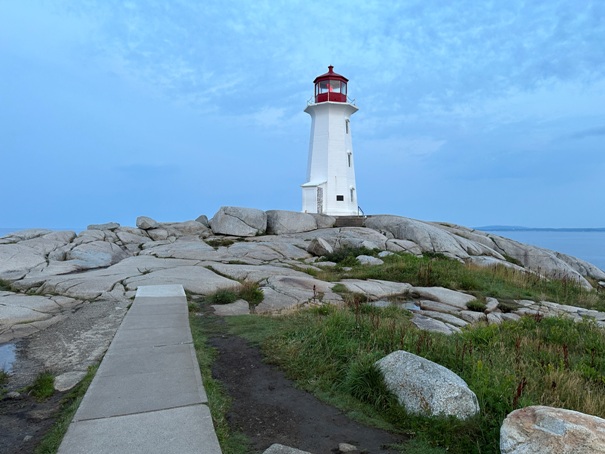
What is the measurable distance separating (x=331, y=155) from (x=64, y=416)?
3098 centimetres

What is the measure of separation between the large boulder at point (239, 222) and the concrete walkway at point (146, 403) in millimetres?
20214

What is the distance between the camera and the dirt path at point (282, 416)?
4.32 meters

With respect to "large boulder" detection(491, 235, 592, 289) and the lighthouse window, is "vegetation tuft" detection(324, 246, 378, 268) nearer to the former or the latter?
"large boulder" detection(491, 235, 592, 289)

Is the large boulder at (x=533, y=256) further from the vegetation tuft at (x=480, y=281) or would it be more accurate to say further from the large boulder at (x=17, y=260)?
the large boulder at (x=17, y=260)

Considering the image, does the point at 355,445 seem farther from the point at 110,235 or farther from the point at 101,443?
the point at 110,235

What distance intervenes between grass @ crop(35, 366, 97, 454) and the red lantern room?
32.0 metres

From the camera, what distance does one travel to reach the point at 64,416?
4.78 metres

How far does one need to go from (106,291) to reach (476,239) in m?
26.1

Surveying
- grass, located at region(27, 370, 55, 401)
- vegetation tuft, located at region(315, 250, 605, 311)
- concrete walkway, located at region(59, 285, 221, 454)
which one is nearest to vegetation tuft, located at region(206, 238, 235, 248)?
vegetation tuft, located at region(315, 250, 605, 311)

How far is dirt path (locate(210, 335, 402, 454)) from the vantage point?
170 inches

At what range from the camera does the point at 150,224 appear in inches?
1126

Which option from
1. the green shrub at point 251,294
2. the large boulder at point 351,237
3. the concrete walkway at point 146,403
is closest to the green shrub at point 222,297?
the green shrub at point 251,294

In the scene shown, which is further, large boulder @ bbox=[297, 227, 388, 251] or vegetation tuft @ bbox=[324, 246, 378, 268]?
large boulder @ bbox=[297, 227, 388, 251]

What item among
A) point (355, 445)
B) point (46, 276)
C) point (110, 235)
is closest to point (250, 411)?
point (355, 445)
